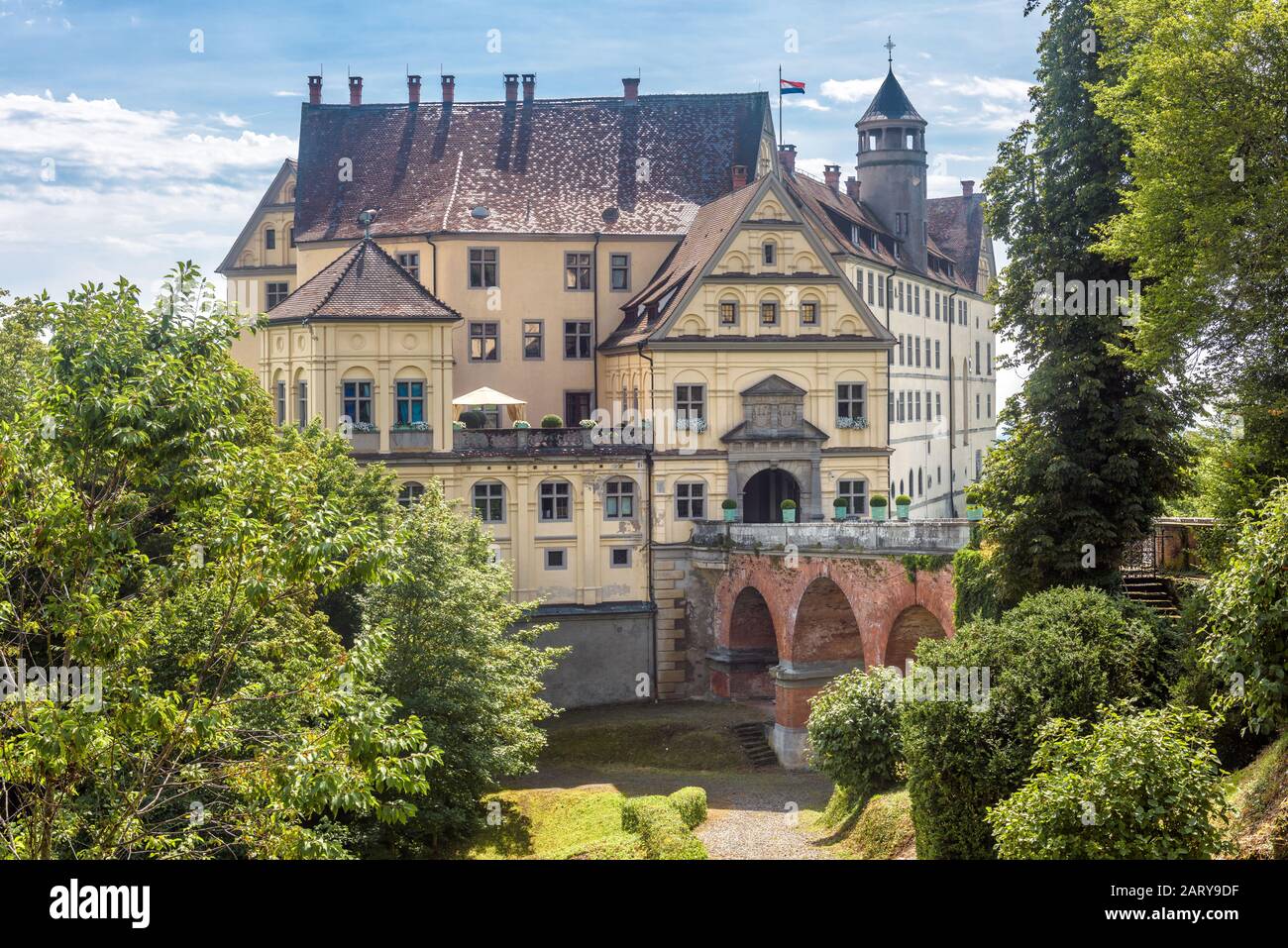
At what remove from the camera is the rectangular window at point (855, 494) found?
54250 mm

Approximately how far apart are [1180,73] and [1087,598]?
9.54 m

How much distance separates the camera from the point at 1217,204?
88.8 ft

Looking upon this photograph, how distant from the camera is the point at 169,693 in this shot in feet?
53.8

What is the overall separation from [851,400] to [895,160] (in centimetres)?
2579

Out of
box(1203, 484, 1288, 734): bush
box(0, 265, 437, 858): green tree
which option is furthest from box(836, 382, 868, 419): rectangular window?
box(0, 265, 437, 858): green tree

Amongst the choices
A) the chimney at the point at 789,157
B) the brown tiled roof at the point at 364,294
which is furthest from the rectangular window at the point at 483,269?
the chimney at the point at 789,157

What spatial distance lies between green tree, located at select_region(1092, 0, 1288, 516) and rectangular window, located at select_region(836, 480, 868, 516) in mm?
25670

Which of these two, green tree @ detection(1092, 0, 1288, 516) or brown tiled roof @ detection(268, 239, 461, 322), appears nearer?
green tree @ detection(1092, 0, 1288, 516)

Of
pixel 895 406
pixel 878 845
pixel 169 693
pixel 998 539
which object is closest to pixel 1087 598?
pixel 998 539

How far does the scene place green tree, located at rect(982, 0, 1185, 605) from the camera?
30.2 meters

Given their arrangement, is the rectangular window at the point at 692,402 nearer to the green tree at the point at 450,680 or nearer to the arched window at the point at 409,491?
the arched window at the point at 409,491

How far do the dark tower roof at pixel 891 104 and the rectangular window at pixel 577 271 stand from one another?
23117mm

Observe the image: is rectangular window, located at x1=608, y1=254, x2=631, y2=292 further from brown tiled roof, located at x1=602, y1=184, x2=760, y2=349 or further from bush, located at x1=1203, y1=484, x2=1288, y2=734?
bush, located at x1=1203, y1=484, x2=1288, y2=734
